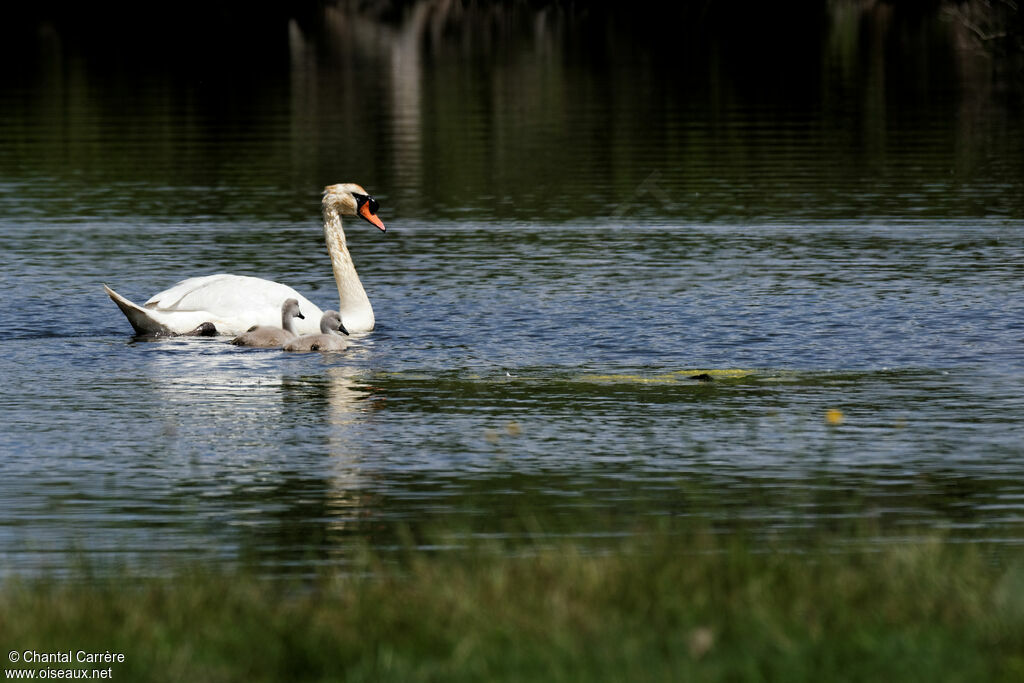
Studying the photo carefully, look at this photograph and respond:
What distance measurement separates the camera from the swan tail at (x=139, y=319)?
19172mm

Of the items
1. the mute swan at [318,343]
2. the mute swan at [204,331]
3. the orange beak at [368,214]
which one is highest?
A: the orange beak at [368,214]

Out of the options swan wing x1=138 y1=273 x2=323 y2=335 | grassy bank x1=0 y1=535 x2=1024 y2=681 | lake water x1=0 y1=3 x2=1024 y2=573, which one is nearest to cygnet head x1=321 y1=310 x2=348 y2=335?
swan wing x1=138 y1=273 x2=323 y2=335

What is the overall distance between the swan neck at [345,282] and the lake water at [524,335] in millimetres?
308

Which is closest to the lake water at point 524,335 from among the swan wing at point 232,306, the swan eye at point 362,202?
the swan wing at point 232,306

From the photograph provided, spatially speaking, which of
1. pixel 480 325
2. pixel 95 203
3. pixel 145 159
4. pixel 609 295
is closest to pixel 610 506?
pixel 480 325

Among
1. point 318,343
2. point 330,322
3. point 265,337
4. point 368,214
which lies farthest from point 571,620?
point 368,214

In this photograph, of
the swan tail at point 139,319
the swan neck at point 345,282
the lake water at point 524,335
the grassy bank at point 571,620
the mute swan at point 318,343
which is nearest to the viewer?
the grassy bank at point 571,620

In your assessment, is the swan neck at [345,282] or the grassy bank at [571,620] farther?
the swan neck at [345,282]

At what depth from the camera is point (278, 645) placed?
8.37 meters

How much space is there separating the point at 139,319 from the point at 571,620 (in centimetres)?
1176

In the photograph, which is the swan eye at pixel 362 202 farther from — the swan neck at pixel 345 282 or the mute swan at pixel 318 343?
the mute swan at pixel 318 343

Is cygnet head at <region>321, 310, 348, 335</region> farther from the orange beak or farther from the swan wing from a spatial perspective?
the orange beak

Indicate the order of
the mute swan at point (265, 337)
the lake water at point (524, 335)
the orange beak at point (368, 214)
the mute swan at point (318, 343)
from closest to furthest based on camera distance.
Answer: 1. the lake water at point (524, 335)
2. the mute swan at point (318, 343)
3. the mute swan at point (265, 337)
4. the orange beak at point (368, 214)

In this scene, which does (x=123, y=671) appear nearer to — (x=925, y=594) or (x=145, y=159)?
(x=925, y=594)
